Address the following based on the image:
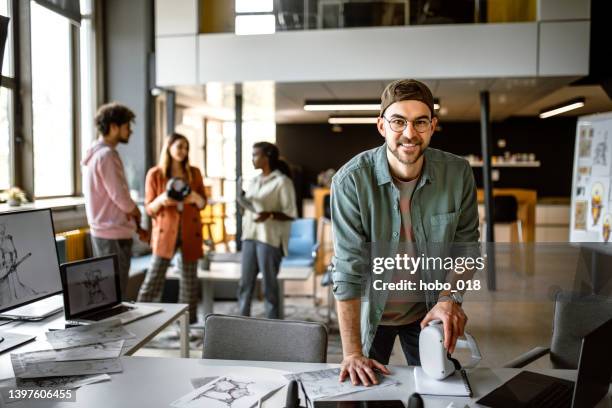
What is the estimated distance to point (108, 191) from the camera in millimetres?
3602

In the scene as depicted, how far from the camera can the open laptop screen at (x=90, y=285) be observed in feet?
7.04

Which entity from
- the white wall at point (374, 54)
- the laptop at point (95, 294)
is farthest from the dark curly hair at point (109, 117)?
the white wall at point (374, 54)

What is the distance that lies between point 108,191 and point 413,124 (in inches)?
103

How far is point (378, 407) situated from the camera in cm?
138

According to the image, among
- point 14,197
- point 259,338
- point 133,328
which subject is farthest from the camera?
point 14,197

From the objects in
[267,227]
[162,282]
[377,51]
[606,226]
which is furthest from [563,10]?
[162,282]

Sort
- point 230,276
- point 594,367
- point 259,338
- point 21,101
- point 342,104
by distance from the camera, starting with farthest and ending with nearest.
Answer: point 342,104
point 21,101
point 230,276
point 259,338
point 594,367

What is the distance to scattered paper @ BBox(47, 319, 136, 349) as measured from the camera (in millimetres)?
1942

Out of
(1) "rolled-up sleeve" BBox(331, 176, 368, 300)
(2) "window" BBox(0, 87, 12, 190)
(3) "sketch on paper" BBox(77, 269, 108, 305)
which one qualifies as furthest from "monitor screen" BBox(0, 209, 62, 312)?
(2) "window" BBox(0, 87, 12, 190)

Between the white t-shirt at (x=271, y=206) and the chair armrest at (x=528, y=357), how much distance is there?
260cm

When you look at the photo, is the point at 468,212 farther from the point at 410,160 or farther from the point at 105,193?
the point at 105,193

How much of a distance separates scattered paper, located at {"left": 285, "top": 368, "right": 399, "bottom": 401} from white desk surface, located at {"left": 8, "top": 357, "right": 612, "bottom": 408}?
0.09 ft

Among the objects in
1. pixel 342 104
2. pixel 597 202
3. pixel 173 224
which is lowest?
pixel 173 224

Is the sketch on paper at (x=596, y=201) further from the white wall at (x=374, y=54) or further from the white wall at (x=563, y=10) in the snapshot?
the white wall at (x=563, y=10)
